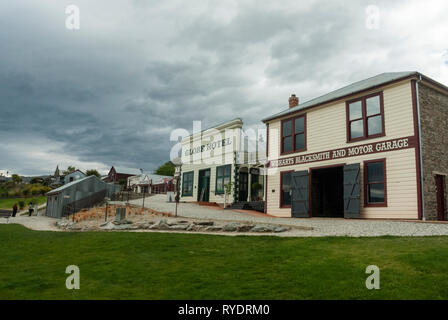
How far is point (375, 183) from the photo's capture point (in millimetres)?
15367

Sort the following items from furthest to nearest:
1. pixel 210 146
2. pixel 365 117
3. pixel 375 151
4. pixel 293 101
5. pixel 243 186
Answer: pixel 210 146 < pixel 243 186 < pixel 293 101 < pixel 365 117 < pixel 375 151

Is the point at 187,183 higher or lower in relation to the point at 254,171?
lower

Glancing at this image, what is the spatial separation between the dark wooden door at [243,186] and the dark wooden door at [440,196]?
1498 centimetres

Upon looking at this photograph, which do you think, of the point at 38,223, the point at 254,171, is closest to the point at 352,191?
the point at 254,171

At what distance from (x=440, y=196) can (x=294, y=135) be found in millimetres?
7806

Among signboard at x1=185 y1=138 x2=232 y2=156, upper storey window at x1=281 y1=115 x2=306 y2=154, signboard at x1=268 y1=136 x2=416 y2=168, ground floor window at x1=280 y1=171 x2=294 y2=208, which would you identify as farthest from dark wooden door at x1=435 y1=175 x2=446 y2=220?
signboard at x1=185 y1=138 x2=232 y2=156

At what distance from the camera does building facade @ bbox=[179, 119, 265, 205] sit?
2747 centimetres

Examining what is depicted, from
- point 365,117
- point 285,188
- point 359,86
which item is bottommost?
point 285,188

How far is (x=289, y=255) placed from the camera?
22.8 ft

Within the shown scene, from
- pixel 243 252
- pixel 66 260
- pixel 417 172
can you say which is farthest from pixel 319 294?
pixel 417 172

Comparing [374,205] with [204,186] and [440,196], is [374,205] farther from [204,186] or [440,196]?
[204,186]

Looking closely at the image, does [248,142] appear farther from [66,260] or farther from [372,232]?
[66,260]

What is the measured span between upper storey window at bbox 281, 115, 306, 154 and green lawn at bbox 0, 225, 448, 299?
35.7ft
